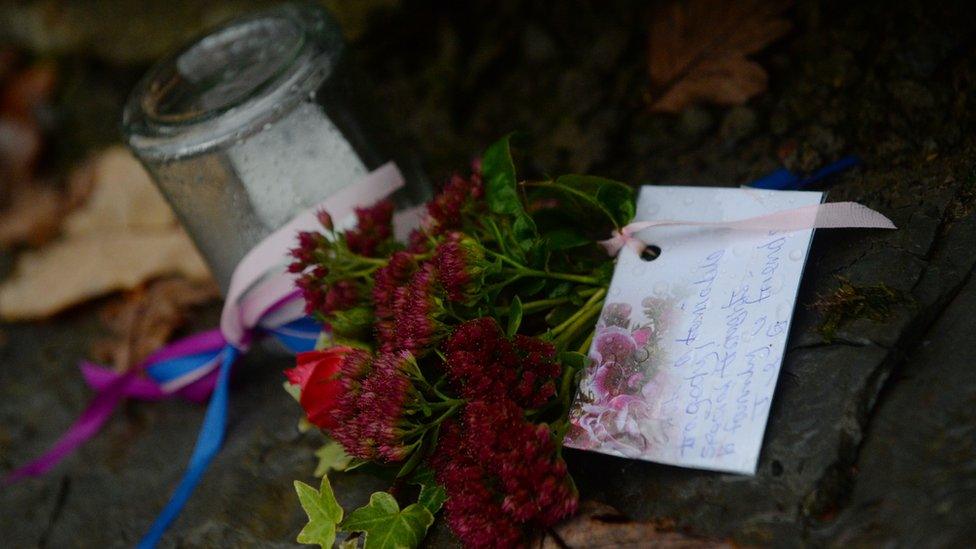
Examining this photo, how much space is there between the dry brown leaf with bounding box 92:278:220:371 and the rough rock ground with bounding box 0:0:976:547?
137 millimetres

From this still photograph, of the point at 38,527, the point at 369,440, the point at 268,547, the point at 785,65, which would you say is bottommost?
the point at 38,527

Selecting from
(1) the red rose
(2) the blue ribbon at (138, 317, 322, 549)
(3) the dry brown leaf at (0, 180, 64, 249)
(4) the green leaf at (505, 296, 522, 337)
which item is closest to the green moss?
(4) the green leaf at (505, 296, 522, 337)

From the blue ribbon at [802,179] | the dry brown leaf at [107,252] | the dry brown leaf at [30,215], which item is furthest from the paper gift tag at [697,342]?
the dry brown leaf at [30,215]

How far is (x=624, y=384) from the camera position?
1.31 m

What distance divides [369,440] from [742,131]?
3.86 feet

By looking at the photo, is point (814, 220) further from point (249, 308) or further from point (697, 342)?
point (249, 308)

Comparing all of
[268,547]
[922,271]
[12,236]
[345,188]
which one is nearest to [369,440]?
[268,547]

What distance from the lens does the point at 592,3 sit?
240cm

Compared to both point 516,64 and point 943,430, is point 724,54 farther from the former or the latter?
point 943,430

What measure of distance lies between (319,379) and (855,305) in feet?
2.83

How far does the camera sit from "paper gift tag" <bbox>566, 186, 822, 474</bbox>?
3.98 feet

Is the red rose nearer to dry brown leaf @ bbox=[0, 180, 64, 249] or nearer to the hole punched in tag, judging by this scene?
the hole punched in tag

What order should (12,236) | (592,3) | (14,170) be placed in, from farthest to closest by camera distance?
(14,170), (12,236), (592,3)

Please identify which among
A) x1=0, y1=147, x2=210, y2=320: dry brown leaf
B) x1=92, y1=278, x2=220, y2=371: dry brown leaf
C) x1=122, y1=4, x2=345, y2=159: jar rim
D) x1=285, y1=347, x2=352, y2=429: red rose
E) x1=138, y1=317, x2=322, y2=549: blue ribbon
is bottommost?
x1=92, y1=278, x2=220, y2=371: dry brown leaf
